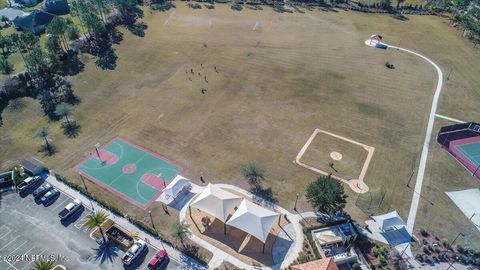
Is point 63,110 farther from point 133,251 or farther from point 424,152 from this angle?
point 424,152

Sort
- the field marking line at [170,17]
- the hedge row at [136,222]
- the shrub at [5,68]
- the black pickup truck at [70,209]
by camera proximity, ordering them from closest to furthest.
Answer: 1. the hedge row at [136,222]
2. the black pickup truck at [70,209]
3. the shrub at [5,68]
4. the field marking line at [170,17]

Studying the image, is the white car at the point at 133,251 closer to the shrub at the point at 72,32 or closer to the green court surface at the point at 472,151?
the green court surface at the point at 472,151

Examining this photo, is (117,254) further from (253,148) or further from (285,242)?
(253,148)

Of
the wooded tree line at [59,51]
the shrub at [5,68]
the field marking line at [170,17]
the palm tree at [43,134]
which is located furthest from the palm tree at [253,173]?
the field marking line at [170,17]

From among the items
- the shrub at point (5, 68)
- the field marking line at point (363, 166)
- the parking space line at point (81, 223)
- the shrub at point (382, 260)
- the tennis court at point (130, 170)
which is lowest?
the parking space line at point (81, 223)

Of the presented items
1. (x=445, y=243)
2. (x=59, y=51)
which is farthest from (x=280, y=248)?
(x=59, y=51)

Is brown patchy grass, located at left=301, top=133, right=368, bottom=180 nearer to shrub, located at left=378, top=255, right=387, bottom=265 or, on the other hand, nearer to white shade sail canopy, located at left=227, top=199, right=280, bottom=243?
shrub, located at left=378, top=255, right=387, bottom=265
